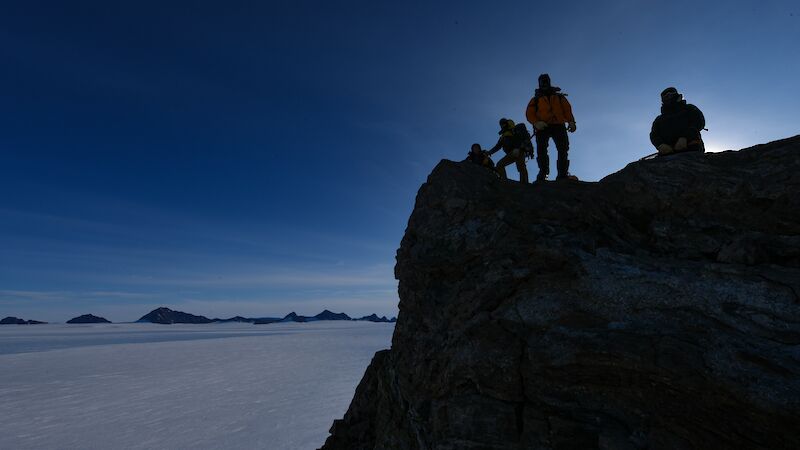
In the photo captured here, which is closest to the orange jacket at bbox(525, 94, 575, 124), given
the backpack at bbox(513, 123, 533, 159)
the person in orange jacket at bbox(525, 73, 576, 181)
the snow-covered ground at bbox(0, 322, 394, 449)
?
the person in orange jacket at bbox(525, 73, 576, 181)

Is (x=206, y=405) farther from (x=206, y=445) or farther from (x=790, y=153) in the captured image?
(x=790, y=153)

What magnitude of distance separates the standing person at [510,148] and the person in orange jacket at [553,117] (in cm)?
138

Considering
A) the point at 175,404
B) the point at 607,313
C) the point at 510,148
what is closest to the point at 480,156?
the point at 510,148

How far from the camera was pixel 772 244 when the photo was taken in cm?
679

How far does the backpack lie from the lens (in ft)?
42.5

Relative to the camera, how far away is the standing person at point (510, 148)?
13.0m

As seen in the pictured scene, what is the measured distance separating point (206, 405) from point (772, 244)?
25297 millimetres

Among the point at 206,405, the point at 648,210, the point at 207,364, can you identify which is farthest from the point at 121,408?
the point at 648,210

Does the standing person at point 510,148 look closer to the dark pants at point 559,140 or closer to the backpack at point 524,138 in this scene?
the backpack at point 524,138

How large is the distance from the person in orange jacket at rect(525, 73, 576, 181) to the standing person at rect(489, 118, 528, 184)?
4.52ft

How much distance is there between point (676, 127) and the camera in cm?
973

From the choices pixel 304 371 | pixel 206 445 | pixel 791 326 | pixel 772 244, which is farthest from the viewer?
pixel 304 371

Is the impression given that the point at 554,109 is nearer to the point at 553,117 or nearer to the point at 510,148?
the point at 553,117

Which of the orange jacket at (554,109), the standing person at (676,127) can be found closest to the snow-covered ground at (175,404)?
the orange jacket at (554,109)
